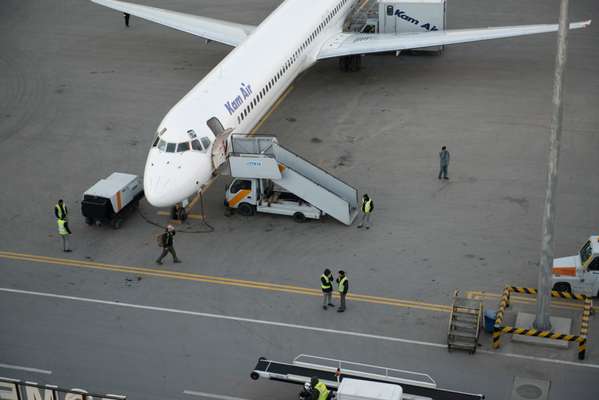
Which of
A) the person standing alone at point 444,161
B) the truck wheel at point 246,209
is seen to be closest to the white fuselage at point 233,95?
the truck wheel at point 246,209

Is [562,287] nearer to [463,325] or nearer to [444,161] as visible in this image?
[463,325]

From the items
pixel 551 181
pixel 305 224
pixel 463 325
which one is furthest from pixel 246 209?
pixel 551 181

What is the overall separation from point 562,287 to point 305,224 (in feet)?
31.6

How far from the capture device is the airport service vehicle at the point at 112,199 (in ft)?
106

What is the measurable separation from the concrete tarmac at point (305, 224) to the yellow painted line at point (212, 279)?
0.11 metres

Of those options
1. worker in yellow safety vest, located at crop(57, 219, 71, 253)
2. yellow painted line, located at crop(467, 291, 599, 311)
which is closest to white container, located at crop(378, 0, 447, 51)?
yellow painted line, located at crop(467, 291, 599, 311)

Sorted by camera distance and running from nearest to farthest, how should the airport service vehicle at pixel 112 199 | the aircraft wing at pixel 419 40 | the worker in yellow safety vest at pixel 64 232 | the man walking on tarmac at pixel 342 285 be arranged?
1. the man walking on tarmac at pixel 342 285
2. the worker in yellow safety vest at pixel 64 232
3. the airport service vehicle at pixel 112 199
4. the aircraft wing at pixel 419 40

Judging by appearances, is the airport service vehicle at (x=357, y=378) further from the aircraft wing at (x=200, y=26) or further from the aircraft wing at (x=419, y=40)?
the aircraft wing at (x=200, y=26)

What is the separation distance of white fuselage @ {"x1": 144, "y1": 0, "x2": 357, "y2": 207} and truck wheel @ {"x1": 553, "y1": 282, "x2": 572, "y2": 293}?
1277cm

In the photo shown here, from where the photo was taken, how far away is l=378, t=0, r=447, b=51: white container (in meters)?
46.3

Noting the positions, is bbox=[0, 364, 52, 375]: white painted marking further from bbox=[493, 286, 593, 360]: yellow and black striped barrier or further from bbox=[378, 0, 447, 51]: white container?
bbox=[378, 0, 447, 51]: white container

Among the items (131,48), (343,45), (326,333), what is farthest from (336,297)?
(131,48)

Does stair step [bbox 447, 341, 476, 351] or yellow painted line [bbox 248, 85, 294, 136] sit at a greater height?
yellow painted line [bbox 248, 85, 294, 136]

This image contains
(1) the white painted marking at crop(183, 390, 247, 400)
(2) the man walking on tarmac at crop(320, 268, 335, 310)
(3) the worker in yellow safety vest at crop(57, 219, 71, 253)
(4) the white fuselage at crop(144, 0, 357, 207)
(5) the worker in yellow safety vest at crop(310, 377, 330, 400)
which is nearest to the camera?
(5) the worker in yellow safety vest at crop(310, 377, 330, 400)
